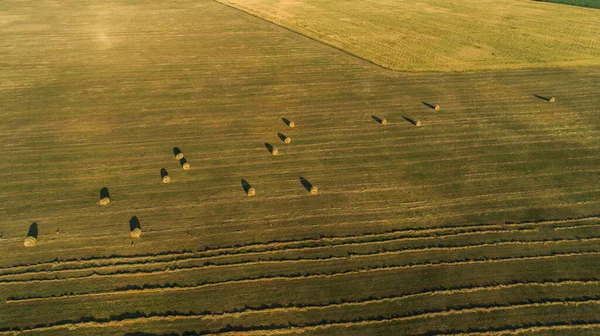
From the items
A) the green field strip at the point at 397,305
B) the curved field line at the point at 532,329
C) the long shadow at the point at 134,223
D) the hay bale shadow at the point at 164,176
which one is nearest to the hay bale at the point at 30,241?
the long shadow at the point at 134,223

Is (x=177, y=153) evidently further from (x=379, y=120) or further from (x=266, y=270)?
(x=379, y=120)

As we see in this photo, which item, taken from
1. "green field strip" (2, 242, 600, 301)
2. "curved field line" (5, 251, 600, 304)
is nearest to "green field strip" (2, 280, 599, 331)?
"curved field line" (5, 251, 600, 304)

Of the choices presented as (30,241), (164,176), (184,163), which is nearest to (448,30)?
(184,163)

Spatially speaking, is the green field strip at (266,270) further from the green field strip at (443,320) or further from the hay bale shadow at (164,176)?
the hay bale shadow at (164,176)

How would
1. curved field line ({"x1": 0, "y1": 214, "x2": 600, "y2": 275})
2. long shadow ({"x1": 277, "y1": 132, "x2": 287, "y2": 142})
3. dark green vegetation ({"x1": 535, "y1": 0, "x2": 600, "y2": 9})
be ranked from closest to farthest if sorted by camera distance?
curved field line ({"x1": 0, "y1": 214, "x2": 600, "y2": 275}) → long shadow ({"x1": 277, "y1": 132, "x2": 287, "y2": 142}) → dark green vegetation ({"x1": 535, "y1": 0, "x2": 600, "y2": 9})

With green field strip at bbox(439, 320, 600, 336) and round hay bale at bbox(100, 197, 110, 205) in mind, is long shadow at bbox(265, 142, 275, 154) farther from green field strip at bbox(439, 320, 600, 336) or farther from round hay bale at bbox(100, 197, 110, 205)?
green field strip at bbox(439, 320, 600, 336)

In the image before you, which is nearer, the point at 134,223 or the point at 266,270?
the point at 266,270

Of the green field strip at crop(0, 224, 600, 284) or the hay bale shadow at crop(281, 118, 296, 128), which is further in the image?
the hay bale shadow at crop(281, 118, 296, 128)
